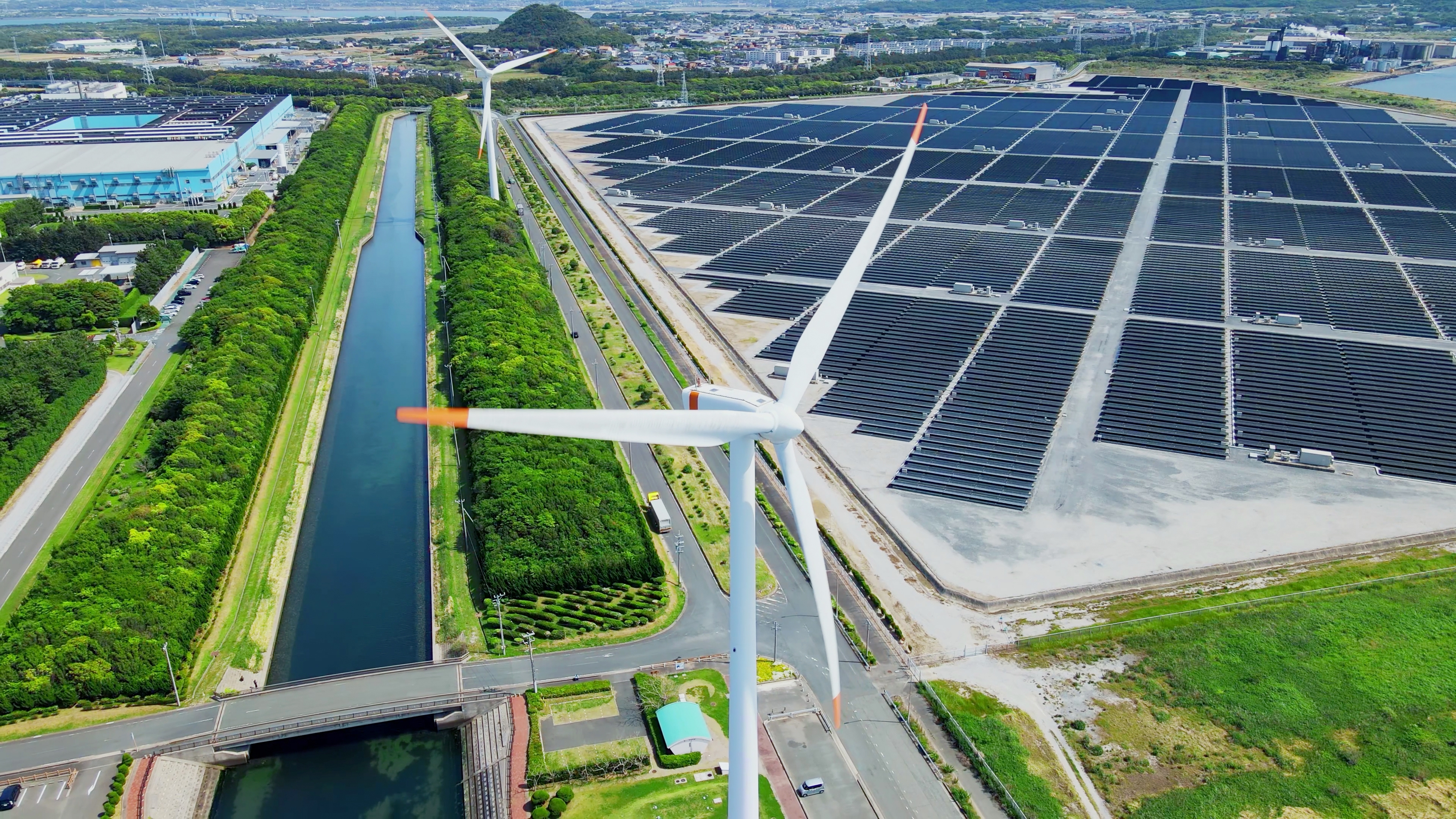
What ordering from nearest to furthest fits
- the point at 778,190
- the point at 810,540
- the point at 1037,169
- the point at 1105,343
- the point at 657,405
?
the point at 810,540, the point at 657,405, the point at 1105,343, the point at 778,190, the point at 1037,169

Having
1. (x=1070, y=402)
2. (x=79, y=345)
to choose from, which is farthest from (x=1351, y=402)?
(x=79, y=345)

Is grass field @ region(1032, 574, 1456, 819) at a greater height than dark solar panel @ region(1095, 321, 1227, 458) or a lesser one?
lesser

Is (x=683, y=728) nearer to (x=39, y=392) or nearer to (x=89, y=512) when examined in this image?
(x=89, y=512)

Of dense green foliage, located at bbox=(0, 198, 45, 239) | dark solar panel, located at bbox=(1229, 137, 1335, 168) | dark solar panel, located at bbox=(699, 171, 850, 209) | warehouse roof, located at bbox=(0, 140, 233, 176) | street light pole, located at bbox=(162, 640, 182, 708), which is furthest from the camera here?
dark solar panel, located at bbox=(1229, 137, 1335, 168)

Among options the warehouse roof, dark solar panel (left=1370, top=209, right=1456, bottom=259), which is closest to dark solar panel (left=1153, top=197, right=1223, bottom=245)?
dark solar panel (left=1370, top=209, right=1456, bottom=259)

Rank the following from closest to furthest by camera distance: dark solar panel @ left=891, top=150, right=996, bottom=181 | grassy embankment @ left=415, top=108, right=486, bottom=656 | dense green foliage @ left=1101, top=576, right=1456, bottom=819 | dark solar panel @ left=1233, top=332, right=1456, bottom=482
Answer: dense green foliage @ left=1101, top=576, right=1456, bottom=819 < grassy embankment @ left=415, top=108, right=486, bottom=656 < dark solar panel @ left=1233, top=332, right=1456, bottom=482 < dark solar panel @ left=891, top=150, right=996, bottom=181

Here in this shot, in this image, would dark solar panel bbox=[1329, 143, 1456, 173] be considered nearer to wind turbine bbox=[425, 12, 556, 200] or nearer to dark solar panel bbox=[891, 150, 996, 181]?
dark solar panel bbox=[891, 150, 996, 181]

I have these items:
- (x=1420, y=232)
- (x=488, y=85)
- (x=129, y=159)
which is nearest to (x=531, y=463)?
(x=488, y=85)

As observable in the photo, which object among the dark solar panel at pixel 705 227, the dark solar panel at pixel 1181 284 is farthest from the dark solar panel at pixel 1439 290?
the dark solar panel at pixel 705 227
